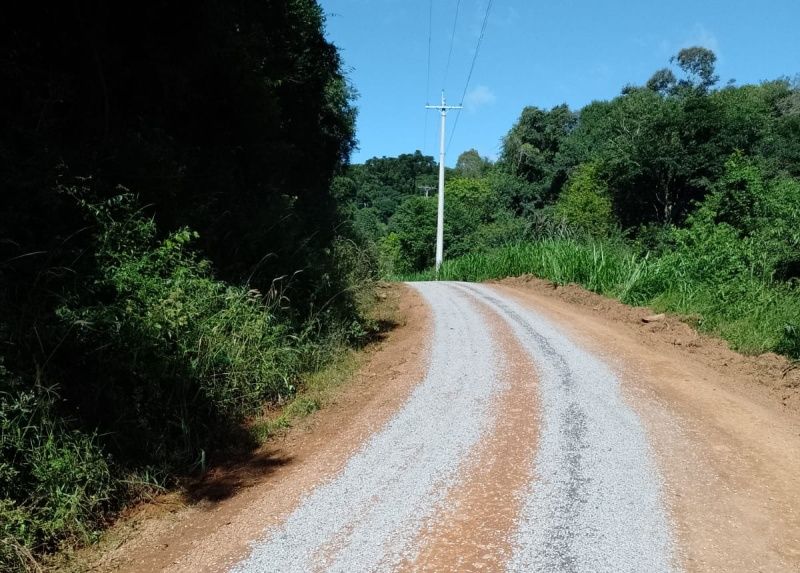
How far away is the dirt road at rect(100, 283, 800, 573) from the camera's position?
302cm

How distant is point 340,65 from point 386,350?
406 inches

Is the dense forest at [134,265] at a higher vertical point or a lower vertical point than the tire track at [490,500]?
higher

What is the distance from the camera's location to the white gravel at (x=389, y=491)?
305 cm

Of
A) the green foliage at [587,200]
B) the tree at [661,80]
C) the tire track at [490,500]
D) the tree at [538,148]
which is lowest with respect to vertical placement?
the tire track at [490,500]

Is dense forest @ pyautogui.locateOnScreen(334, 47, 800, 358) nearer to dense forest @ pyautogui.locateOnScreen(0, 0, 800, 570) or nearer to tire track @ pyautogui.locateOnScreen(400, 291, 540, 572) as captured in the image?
dense forest @ pyautogui.locateOnScreen(0, 0, 800, 570)

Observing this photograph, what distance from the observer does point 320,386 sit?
653cm

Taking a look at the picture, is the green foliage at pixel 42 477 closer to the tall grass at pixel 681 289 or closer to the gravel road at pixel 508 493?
the gravel road at pixel 508 493

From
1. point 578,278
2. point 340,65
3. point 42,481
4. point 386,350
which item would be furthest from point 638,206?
point 42,481

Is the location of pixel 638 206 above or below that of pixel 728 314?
above

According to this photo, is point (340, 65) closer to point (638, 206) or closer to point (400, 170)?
point (638, 206)

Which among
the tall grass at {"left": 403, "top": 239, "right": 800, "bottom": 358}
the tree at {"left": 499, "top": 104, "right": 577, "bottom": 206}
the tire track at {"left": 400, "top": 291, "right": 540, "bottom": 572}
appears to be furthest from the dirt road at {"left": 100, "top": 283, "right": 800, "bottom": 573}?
the tree at {"left": 499, "top": 104, "right": 577, "bottom": 206}

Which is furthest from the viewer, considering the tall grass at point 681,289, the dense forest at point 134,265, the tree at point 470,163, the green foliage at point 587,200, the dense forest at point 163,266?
the tree at point 470,163

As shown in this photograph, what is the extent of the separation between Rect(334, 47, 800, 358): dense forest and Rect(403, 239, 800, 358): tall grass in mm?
32

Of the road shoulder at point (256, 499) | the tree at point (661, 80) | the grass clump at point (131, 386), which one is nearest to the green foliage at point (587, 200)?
the tree at point (661, 80)
